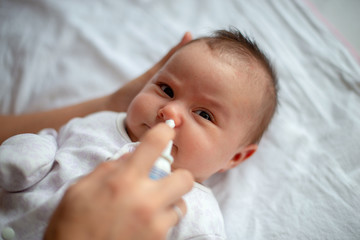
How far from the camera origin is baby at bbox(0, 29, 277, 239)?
0.89 m

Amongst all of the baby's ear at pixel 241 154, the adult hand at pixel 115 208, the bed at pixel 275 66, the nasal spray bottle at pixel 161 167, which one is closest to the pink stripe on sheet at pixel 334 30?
the bed at pixel 275 66

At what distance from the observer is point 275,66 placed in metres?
1.51

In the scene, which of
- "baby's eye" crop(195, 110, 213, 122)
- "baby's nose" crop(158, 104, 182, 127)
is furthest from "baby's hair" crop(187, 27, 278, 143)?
"baby's nose" crop(158, 104, 182, 127)

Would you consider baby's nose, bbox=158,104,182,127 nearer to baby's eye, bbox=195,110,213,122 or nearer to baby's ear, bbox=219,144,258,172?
baby's eye, bbox=195,110,213,122

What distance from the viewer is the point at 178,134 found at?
967 mm

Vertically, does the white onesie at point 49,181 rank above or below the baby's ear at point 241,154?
below

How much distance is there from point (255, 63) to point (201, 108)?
0.95 ft

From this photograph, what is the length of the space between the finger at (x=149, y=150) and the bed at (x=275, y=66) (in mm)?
681

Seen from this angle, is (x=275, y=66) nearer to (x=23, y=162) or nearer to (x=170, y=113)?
(x=170, y=113)

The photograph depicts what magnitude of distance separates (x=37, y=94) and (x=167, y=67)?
0.72 m

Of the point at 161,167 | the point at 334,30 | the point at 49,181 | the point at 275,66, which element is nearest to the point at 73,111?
the point at 49,181

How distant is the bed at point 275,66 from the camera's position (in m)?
1.16

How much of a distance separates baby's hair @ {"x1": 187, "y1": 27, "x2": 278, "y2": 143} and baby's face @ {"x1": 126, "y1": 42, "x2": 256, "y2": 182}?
0.17 feet

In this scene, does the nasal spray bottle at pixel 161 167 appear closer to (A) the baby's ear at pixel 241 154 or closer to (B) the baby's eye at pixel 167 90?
(B) the baby's eye at pixel 167 90
